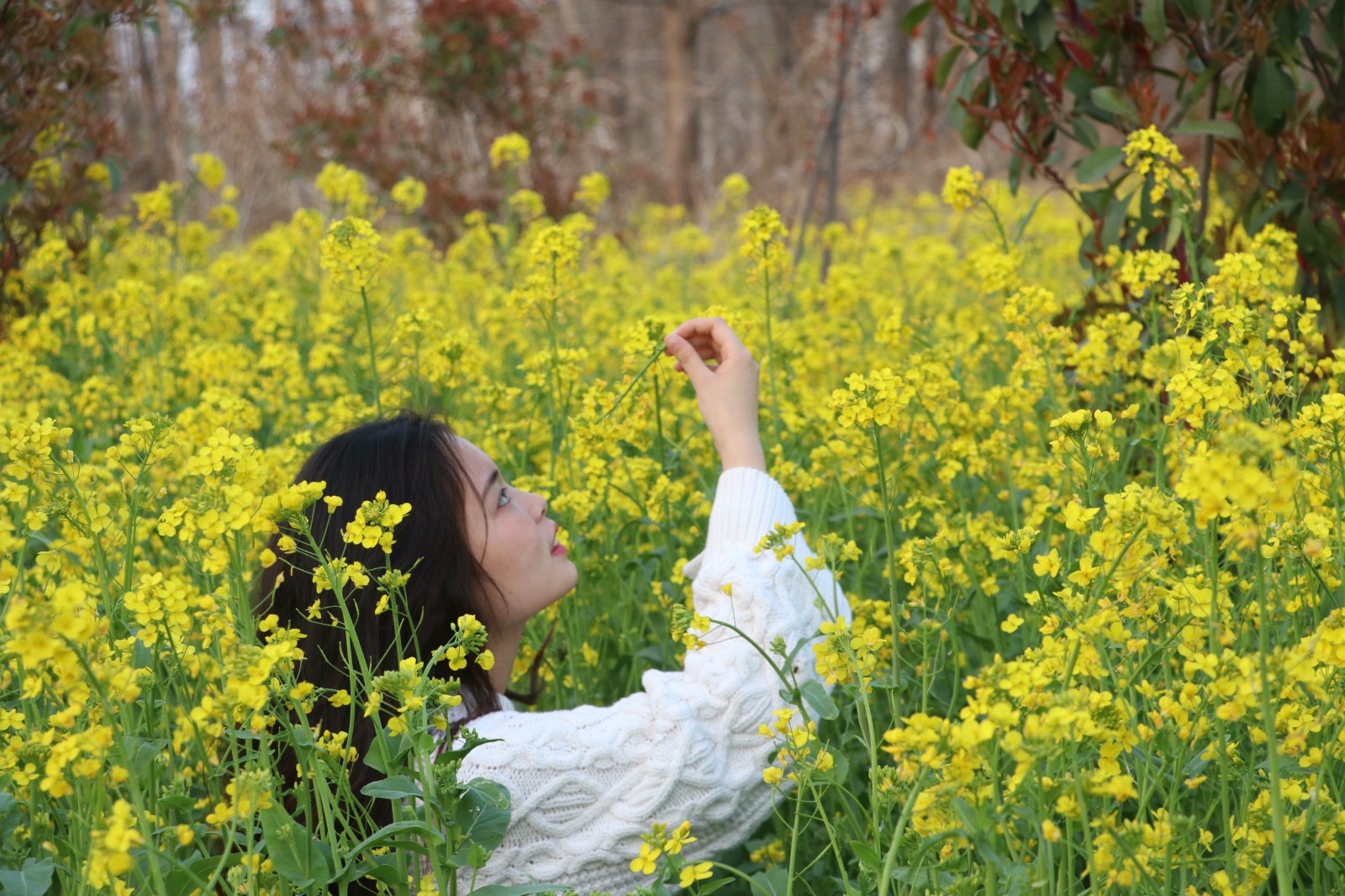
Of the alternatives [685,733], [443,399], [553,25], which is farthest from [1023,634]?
[553,25]

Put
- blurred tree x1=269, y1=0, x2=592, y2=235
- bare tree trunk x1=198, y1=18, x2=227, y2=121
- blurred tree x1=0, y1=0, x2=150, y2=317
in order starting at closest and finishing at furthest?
blurred tree x1=0, y1=0, x2=150, y2=317
blurred tree x1=269, y1=0, x2=592, y2=235
bare tree trunk x1=198, y1=18, x2=227, y2=121

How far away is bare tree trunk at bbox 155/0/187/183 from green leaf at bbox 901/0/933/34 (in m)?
10.6

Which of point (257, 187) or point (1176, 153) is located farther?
point (257, 187)

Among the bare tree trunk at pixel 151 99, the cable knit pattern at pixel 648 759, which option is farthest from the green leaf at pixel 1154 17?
the bare tree trunk at pixel 151 99

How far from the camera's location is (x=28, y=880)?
137 centimetres

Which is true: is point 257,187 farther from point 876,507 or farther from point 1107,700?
point 1107,700

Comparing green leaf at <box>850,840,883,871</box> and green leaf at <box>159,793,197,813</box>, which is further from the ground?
green leaf at <box>159,793,197,813</box>

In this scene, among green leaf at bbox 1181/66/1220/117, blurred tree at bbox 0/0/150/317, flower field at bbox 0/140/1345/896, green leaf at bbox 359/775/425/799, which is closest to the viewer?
flower field at bbox 0/140/1345/896

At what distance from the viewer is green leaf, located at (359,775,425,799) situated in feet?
4.27

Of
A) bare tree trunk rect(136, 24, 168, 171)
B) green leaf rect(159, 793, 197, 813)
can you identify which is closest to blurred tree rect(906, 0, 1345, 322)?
green leaf rect(159, 793, 197, 813)

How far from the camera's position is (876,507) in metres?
2.33

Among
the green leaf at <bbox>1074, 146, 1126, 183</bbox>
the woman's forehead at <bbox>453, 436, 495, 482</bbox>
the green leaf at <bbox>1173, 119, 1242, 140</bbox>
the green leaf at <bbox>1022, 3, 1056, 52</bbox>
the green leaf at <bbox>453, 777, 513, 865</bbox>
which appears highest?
the green leaf at <bbox>1022, 3, 1056, 52</bbox>

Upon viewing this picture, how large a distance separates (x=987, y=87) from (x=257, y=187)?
1068 centimetres

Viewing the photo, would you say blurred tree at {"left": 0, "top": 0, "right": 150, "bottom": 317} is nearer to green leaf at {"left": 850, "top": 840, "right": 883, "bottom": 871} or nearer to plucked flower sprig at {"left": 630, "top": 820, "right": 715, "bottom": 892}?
plucked flower sprig at {"left": 630, "top": 820, "right": 715, "bottom": 892}
